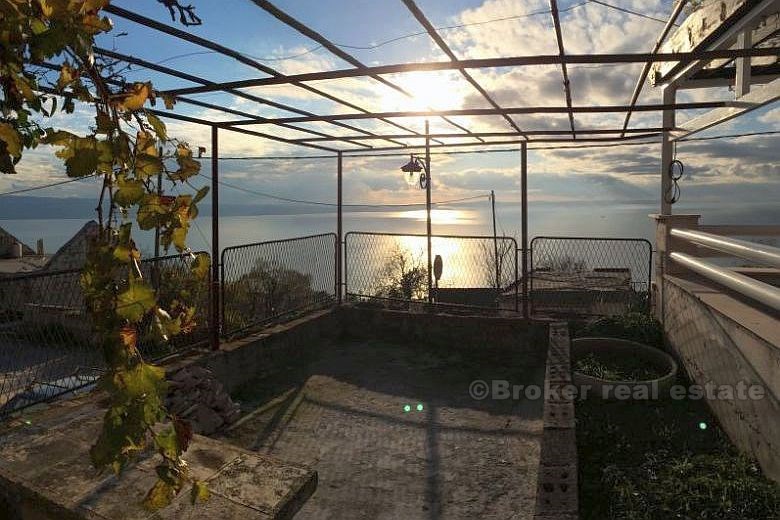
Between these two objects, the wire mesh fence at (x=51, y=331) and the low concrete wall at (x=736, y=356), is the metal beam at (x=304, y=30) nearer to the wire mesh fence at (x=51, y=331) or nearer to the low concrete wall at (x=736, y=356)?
the wire mesh fence at (x=51, y=331)

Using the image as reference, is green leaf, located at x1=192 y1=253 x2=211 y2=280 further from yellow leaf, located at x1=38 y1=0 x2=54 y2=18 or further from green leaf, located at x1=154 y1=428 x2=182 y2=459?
yellow leaf, located at x1=38 y1=0 x2=54 y2=18

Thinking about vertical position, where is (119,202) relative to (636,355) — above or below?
above

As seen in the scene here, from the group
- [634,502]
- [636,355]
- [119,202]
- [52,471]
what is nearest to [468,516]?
[634,502]

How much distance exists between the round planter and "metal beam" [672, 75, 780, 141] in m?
2.67

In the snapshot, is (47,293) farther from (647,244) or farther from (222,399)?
(647,244)

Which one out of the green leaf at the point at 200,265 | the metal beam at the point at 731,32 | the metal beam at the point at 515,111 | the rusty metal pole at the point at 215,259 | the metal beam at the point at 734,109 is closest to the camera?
the green leaf at the point at 200,265

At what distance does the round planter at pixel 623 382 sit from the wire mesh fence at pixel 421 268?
233 cm

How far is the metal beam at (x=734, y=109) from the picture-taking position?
4.93 metres

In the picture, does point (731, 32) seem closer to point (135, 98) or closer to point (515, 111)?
point (515, 111)

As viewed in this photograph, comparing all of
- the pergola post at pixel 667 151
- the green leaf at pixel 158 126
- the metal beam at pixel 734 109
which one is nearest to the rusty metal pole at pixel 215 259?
the green leaf at pixel 158 126

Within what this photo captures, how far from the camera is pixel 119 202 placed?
98 cm

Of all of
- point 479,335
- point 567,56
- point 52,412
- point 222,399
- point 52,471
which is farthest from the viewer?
point 479,335

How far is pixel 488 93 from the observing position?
5.34 m

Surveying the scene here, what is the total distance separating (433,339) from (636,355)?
3.15m
